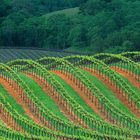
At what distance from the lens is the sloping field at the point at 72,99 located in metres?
36.9

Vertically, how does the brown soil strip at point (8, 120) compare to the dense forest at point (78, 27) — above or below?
below

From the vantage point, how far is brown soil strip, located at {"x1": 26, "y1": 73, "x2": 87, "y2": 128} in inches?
1565

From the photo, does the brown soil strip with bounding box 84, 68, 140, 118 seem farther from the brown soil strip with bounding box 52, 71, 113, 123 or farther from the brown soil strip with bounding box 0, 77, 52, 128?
the brown soil strip with bounding box 0, 77, 52, 128

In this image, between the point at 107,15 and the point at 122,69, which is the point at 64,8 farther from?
the point at 122,69

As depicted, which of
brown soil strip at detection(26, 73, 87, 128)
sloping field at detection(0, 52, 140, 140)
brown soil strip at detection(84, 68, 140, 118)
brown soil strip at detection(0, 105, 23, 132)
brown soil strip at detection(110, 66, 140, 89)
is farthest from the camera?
brown soil strip at detection(110, 66, 140, 89)

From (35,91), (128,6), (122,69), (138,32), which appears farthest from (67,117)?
(128,6)

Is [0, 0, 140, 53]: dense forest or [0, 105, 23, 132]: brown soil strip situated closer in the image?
[0, 105, 23, 132]: brown soil strip

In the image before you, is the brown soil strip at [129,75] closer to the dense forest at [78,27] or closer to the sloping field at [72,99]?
the sloping field at [72,99]

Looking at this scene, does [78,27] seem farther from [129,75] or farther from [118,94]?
[118,94]

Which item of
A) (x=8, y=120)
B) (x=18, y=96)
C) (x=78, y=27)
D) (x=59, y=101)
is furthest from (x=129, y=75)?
(x=78, y=27)

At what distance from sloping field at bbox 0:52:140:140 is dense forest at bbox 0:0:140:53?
168ft

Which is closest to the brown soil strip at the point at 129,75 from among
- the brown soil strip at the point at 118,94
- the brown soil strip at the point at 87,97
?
the brown soil strip at the point at 118,94

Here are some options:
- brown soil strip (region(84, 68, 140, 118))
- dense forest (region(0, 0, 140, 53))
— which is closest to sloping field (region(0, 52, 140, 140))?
brown soil strip (region(84, 68, 140, 118))

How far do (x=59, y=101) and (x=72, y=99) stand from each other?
3.97 feet
